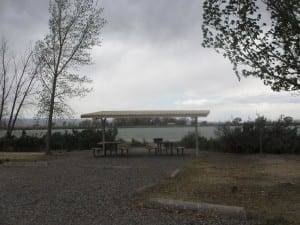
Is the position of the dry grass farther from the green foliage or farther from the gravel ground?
the green foliage

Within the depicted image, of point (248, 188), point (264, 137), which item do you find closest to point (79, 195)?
point (248, 188)

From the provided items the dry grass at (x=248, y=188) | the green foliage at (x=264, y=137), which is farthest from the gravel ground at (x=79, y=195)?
the green foliage at (x=264, y=137)

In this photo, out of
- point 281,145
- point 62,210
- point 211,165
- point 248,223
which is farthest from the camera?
point 281,145

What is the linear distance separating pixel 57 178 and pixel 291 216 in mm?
7196

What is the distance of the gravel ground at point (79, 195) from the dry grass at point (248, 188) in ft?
2.68

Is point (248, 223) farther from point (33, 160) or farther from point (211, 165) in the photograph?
point (33, 160)

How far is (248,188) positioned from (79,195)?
12.1 ft

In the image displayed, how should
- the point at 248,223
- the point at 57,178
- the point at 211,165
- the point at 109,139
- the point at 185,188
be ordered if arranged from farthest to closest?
1. the point at 109,139
2. the point at 211,165
3. the point at 57,178
4. the point at 185,188
5. the point at 248,223

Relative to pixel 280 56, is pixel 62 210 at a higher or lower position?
lower

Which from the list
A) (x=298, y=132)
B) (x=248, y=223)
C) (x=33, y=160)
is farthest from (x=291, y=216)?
(x=298, y=132)

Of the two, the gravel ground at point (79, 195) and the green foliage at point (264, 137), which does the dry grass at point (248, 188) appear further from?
the green foliage at point (264, 137)


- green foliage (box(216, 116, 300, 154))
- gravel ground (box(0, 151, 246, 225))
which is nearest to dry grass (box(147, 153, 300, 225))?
gravel ground (box(0, 151, 246, 225))

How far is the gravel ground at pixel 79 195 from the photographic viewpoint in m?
7.45

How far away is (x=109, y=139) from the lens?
27000mm
